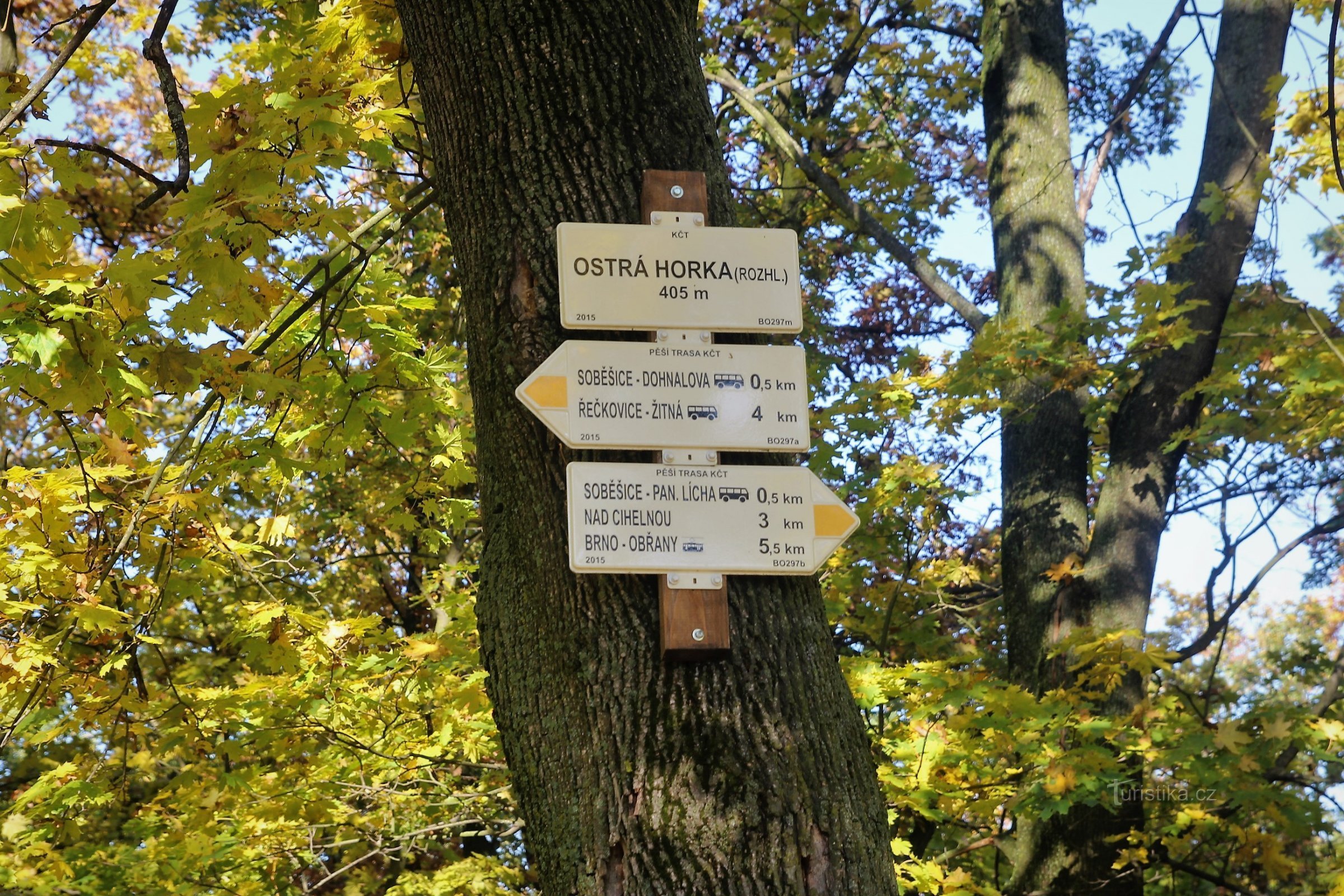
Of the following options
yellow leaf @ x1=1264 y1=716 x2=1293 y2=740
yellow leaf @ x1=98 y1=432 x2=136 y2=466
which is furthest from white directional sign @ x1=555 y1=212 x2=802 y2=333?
yellow leaf @ x1=1264 y1=716 x2=1293 y2=740

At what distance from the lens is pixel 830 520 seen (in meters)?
2.26

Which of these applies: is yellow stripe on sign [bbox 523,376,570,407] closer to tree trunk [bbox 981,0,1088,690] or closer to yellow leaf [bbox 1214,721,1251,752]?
yellow leaf [bbox 1214,721,1251,752]

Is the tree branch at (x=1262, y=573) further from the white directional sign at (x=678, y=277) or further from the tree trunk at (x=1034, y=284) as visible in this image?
the white directional sign at (x=678, y=277)

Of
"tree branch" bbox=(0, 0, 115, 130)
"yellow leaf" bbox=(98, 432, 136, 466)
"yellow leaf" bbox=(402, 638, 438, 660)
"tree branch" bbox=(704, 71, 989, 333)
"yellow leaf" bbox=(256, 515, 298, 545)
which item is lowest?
"yellow leaf" bbox=(402, 638, 438, 660)

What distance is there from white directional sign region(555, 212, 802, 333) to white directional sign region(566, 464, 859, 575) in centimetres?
31

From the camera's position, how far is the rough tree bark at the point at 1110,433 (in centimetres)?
603

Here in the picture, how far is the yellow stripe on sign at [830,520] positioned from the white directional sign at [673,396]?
126 mm

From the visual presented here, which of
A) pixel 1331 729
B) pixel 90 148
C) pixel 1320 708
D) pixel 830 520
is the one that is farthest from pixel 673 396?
pixel 1320 708

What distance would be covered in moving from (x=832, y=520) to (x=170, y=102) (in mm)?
2300

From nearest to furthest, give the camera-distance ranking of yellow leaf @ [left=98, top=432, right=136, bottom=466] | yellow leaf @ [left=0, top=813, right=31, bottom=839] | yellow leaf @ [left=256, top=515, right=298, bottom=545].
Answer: yellow leaf @ [left=98, top=432, right=136, bottom=466] → yellow leaf @ [left=0, top=813, right=31, bottom=839] → yellow leaf @ [left=256, top=515, right=298, bottom=545]

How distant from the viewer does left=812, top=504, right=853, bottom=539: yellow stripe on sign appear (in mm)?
2242

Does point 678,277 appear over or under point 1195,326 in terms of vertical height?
under

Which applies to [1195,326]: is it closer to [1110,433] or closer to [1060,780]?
[1110,433]

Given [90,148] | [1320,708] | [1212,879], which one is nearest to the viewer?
[90,148]
